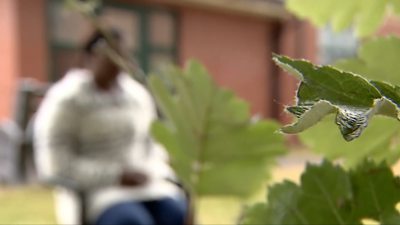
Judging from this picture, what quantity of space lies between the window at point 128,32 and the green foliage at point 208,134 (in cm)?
376

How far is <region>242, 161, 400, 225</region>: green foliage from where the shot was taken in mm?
176

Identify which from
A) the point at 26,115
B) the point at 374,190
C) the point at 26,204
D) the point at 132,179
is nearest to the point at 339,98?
the point at 374,190

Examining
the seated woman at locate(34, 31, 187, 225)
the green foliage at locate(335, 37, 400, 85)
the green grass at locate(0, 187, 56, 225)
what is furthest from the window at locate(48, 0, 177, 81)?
the green foliage at locate(335, 37, 400, 85)

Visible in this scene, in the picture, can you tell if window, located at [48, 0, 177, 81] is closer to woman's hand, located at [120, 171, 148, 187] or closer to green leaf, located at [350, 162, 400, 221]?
woman's hand, located at [120, 171, 148, 187]

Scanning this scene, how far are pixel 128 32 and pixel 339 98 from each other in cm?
461

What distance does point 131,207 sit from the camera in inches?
54.1

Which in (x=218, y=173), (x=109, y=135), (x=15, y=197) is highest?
(x=218, y=173)

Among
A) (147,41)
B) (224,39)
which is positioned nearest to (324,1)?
(147,41)

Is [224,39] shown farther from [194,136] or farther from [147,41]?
[194,136]

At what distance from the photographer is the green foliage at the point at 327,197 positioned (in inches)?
6.9

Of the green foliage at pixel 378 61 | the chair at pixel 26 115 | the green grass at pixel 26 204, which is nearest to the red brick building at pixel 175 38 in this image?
the chair at pixel 26 115

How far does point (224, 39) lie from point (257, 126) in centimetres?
499

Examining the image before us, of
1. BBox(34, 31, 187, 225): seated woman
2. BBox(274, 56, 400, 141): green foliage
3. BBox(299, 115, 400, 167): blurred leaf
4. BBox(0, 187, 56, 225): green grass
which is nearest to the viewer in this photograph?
BBox(274, 56, 400, 141): green foliage

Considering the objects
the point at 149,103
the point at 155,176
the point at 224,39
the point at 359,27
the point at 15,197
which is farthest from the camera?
the point at 224,39
